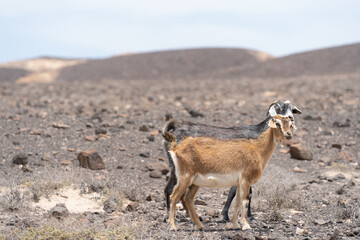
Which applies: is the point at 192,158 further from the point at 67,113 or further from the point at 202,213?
the point at 67,113

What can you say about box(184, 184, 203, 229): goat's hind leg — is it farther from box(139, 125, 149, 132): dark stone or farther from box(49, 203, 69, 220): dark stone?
box(139, 125, 149, 132): dark stone

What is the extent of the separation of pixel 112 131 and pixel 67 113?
125 inches

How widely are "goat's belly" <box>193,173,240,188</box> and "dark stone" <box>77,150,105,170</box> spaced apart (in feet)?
14.2

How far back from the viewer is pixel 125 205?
861 centimetres

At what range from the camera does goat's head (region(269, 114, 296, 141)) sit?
691cm

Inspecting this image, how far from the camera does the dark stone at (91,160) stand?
10.7m

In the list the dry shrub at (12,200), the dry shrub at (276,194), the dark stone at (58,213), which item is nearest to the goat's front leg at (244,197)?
the dry shrub at (276,194)

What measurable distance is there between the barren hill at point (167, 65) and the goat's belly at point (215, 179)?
35510mm

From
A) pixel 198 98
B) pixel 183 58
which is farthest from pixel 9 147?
pixel 183 58

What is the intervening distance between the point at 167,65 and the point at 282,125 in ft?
139

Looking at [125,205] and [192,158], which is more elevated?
[192,158]

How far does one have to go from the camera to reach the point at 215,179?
22.3ft

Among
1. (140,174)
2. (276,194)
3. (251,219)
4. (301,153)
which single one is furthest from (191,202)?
(301,153)

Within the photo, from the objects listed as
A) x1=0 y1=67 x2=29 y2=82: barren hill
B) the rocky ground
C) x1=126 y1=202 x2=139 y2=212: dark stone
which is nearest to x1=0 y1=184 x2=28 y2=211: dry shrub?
the rocky ground
